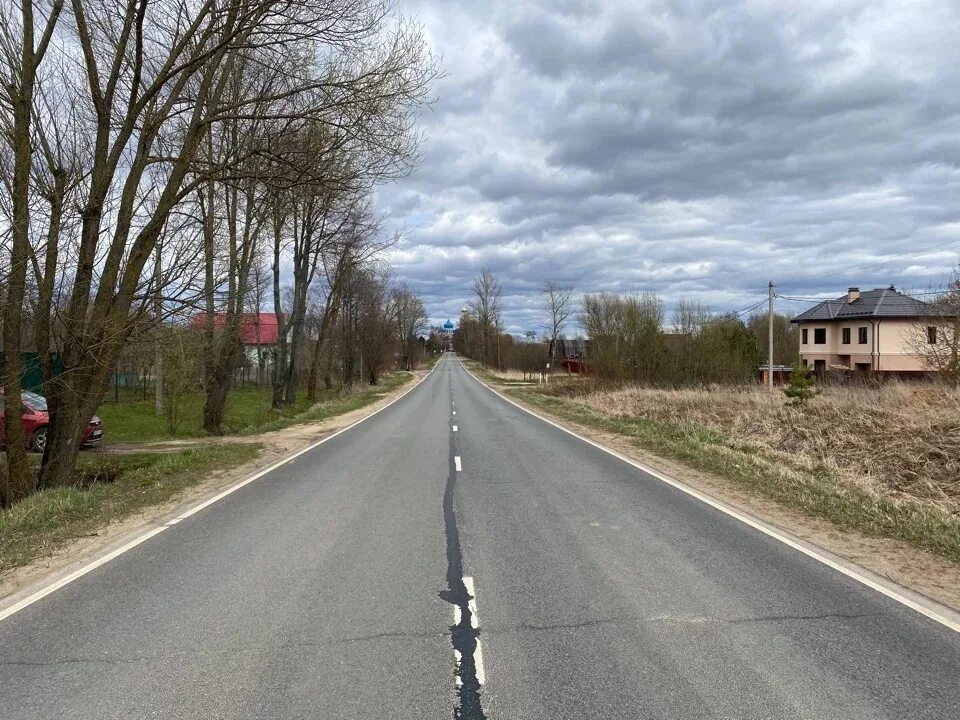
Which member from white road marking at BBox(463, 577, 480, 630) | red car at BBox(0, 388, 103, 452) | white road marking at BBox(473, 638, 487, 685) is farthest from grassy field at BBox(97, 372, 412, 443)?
white road marking at BBox(473, 638, 487, 685)

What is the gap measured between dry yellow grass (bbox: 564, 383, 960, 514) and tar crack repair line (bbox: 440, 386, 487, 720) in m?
7.09

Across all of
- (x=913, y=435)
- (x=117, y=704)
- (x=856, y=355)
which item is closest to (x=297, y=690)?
(x=117, y=704)

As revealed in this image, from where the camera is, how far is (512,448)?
54.1ft

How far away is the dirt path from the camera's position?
242 inches

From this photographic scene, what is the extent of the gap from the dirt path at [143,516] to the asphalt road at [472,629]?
0.48m

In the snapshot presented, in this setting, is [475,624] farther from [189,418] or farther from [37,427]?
[189,418]

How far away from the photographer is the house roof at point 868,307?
52438 mm

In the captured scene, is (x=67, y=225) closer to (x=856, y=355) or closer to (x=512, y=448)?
(x=512, y=448)

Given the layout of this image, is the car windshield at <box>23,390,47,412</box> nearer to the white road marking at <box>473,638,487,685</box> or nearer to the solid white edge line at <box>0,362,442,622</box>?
the solid white edge line at <box>0,362,442,622</box>

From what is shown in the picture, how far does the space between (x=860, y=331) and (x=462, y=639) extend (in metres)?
58.4

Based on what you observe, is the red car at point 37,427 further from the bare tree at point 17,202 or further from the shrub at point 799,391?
the shrub at point 799,391

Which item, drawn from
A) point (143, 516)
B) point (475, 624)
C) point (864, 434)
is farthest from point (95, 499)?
point (864, 434)

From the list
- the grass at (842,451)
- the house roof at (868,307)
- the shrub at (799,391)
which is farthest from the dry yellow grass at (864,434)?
the house roof at (868,307)

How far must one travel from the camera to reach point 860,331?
5469 cm
